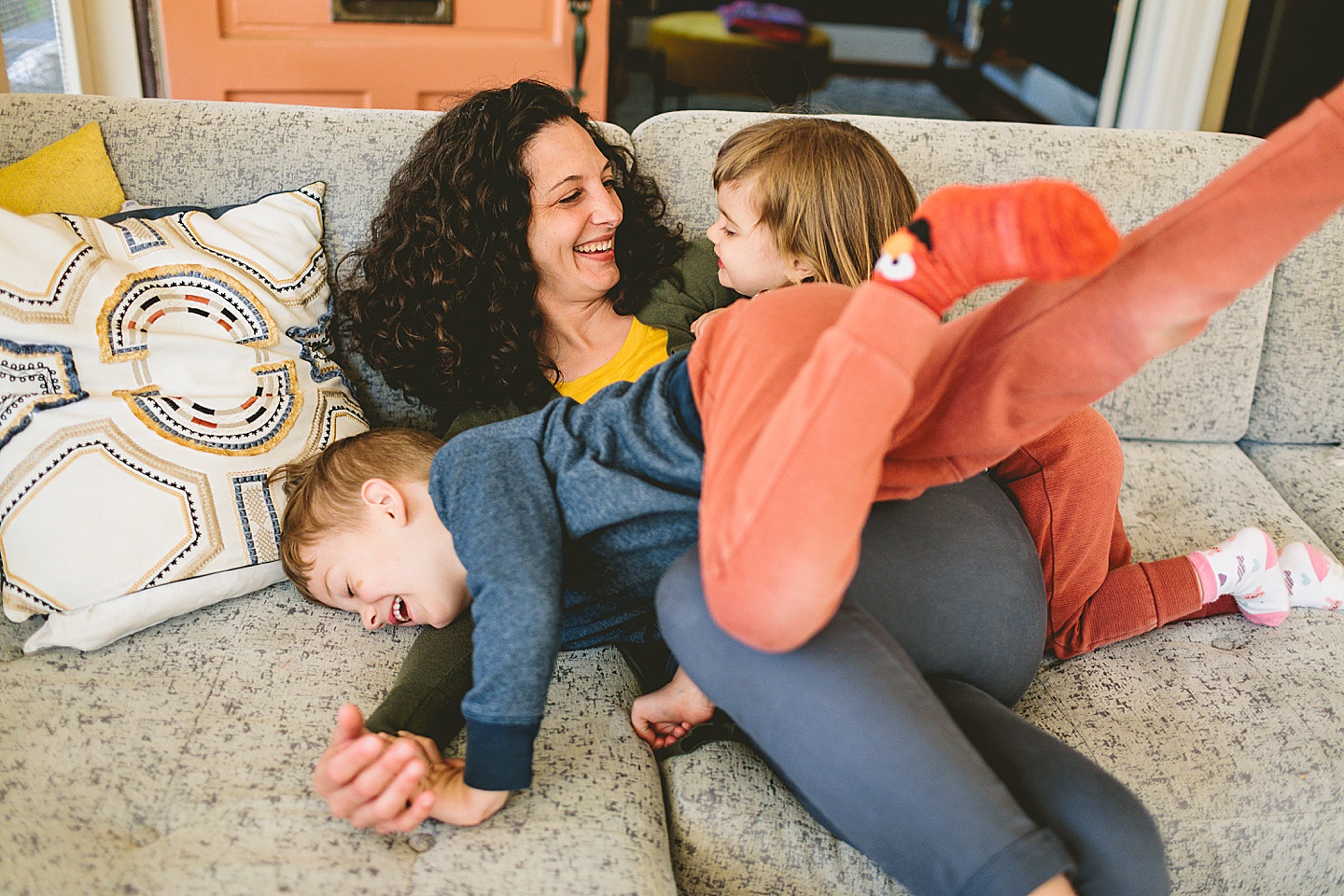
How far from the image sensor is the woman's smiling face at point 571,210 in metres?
1.43

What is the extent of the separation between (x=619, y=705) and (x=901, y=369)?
60cm

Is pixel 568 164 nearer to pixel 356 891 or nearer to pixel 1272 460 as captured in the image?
pixel 356 891

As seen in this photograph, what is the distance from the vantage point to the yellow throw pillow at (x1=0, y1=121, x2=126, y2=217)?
4.50 ft

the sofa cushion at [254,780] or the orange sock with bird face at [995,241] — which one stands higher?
the orange sock with bird face at [995,241]

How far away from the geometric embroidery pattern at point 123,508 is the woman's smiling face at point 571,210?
0.57m

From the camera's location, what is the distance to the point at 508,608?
3.06ft

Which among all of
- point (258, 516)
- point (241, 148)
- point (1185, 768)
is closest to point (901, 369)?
point (1185, 768)

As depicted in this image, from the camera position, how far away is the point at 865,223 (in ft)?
4.69

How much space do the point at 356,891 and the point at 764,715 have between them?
39 cm

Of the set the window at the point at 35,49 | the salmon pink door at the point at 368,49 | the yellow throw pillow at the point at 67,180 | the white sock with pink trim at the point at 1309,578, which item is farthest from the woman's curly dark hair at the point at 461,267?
the window at the point at 35,49

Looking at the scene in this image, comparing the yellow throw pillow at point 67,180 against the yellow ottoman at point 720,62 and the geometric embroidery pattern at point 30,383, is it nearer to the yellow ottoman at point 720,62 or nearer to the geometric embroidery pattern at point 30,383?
the geometric embroidery pattern at point 30,383

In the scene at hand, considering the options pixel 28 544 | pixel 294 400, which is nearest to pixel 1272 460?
pixel 294 400

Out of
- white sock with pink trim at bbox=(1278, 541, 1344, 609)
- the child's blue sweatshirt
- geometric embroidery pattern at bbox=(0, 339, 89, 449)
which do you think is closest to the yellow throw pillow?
geometric embroidery pattern at bbox=(0, 339, 89, 449)

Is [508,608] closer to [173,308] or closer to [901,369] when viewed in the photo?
[901,369]
